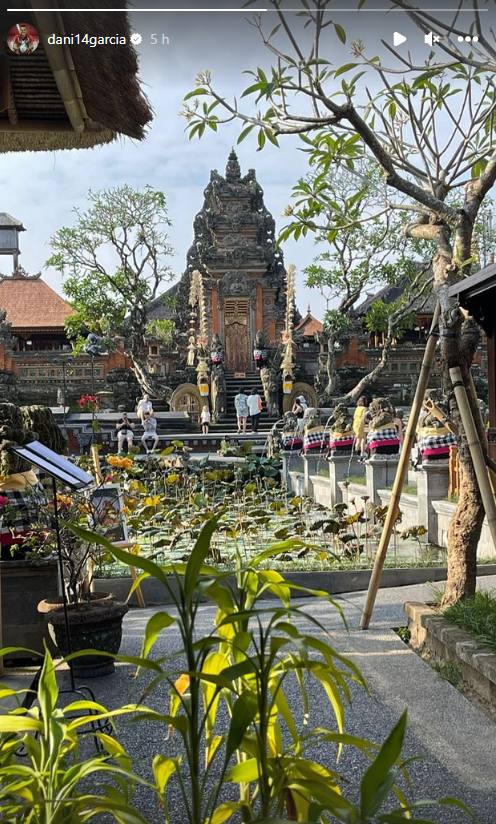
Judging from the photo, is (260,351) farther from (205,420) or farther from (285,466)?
(285,466)

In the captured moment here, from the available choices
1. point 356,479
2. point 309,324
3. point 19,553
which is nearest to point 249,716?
point 19,553

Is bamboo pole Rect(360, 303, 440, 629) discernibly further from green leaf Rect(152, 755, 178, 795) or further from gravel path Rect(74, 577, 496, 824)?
green leaf Rect(152, 755, 178, 795)

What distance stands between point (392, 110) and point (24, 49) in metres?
2.76

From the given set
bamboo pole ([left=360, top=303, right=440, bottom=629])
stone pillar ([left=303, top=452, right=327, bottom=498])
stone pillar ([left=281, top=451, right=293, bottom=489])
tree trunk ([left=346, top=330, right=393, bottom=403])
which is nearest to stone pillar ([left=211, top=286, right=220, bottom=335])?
tree trunk ([left=346, top=330, right=393, bottom=403])

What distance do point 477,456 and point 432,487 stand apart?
4.07 meters

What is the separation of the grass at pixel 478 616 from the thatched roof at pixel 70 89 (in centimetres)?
246

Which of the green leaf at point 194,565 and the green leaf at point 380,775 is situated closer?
the green leaf at point 380,775

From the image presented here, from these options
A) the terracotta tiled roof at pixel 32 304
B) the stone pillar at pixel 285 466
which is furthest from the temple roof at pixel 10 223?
the stone pillar at pixel 285 466

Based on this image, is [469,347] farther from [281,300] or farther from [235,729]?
[281,300]

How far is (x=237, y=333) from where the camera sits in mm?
32344

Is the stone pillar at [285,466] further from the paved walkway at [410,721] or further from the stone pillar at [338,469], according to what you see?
the paved walkway at [410,721]

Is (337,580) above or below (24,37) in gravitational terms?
below

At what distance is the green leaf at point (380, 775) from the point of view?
60.5 inches

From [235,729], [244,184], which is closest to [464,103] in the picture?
[235,729]
